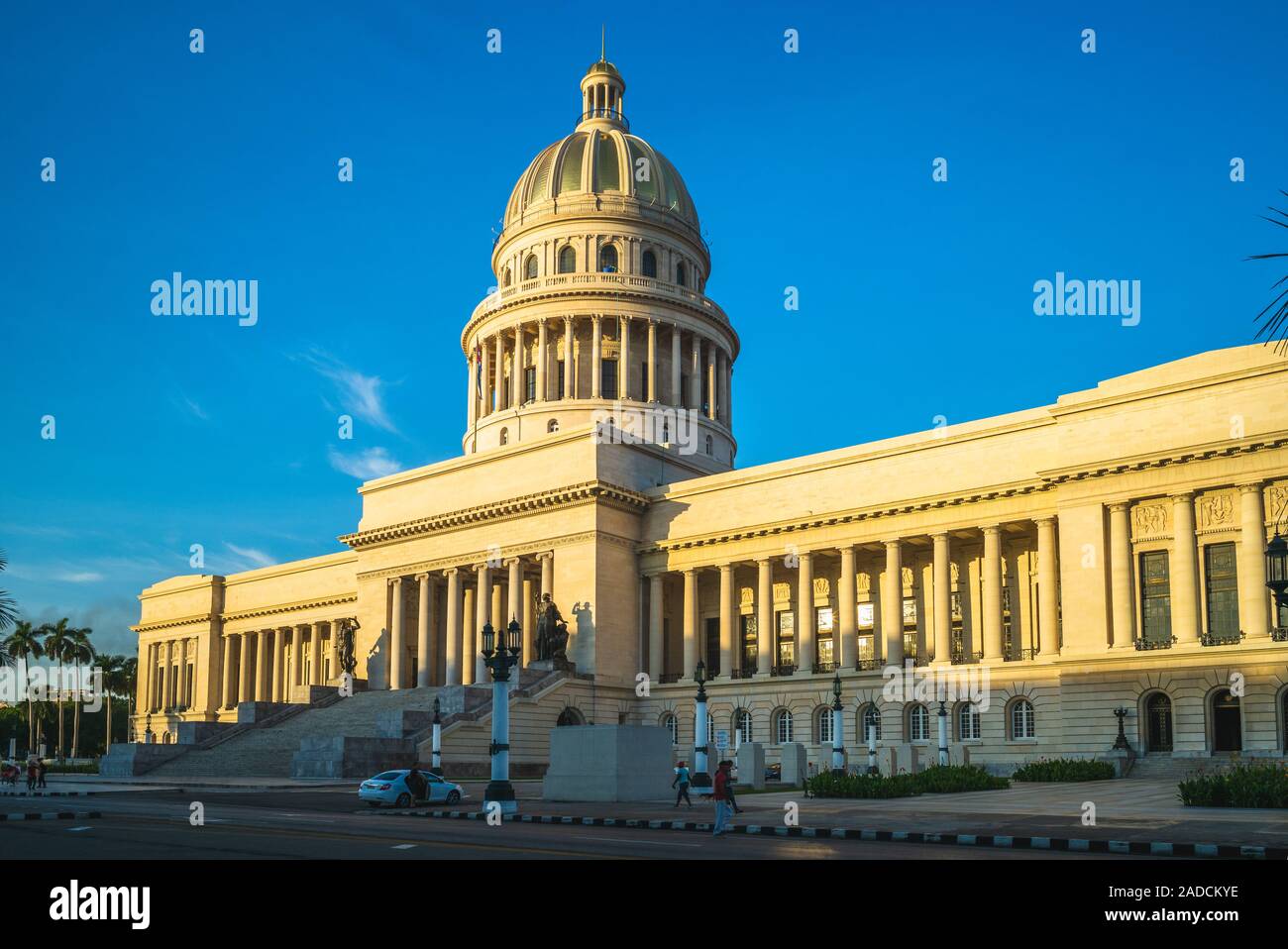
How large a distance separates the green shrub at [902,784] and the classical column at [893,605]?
54.6ft

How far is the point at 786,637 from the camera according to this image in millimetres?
67750

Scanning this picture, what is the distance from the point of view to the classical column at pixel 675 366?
86.0m

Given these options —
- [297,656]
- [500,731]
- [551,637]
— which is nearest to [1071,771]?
[500,731]

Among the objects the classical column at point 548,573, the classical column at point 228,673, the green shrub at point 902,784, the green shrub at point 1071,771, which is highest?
the classical column at point 548,573

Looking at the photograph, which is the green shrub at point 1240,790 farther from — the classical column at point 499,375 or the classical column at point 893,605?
the classical column at point 499,375

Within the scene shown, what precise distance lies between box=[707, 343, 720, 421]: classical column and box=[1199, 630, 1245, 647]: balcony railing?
44949 mm

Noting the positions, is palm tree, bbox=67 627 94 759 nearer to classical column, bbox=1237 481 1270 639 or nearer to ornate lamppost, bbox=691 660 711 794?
ornate lamppost, bbox=691 660 711 794

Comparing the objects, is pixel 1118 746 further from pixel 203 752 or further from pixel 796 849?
pixel 203 752

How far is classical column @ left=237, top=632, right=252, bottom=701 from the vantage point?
95.2m

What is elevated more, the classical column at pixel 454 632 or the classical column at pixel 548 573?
the classical column at pixel 548 573

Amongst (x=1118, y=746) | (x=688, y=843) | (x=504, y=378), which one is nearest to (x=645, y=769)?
(x=688, y=843)

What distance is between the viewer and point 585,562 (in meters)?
66.6

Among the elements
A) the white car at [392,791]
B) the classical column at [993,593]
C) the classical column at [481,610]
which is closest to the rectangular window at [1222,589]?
the classical column at [993,593]

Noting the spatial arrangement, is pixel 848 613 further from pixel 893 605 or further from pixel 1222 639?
pixel 1222 639
